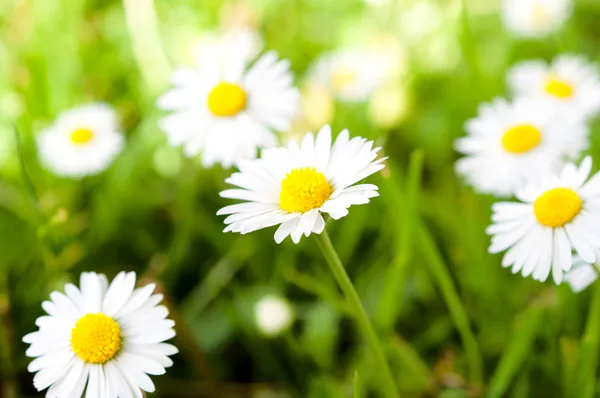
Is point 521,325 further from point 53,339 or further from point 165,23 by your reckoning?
point 165,23

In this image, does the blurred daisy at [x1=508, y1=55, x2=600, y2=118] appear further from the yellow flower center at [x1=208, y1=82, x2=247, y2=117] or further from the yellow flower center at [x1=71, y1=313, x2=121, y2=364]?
the yellow flower center at [x1=71, y1=313, x2=121, y2=364]

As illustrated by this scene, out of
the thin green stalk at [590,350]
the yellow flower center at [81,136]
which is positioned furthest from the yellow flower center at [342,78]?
the thin green stalk at [590,350]

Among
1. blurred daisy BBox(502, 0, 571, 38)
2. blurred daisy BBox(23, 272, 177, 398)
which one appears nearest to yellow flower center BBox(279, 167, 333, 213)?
blurred daisy BBox(23, 272, 177, 398)

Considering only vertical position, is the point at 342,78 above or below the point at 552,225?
above

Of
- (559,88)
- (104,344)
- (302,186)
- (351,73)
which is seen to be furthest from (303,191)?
(351,73)

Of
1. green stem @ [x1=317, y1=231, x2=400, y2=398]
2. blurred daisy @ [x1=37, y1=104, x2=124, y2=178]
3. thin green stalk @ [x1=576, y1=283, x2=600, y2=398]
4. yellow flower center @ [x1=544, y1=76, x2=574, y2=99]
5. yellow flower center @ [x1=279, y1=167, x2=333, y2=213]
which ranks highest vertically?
blurred daisy @ [x1=37, y1=104, x2=124, y2=178]

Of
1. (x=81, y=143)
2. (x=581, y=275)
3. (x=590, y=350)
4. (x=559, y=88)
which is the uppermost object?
(x=81, y=143)

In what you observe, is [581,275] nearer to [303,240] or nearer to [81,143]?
[303,240]

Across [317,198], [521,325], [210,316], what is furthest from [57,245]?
[521,325]
